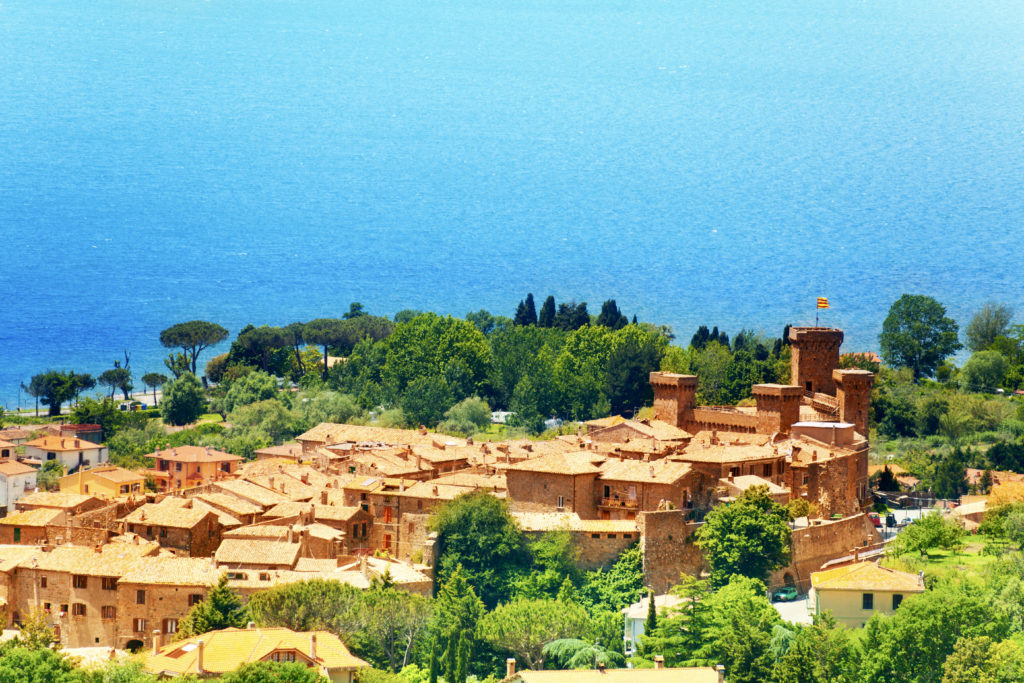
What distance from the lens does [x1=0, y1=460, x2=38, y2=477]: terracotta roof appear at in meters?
61.9

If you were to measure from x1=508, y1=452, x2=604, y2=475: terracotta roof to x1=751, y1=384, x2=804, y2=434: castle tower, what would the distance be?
7.99 meters

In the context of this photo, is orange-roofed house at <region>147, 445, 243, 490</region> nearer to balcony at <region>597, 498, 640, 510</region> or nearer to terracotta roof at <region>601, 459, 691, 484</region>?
terracotta roof at <region>601, 459, 691, 484</region>

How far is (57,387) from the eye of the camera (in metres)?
91.8

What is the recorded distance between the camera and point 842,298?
16438 cm

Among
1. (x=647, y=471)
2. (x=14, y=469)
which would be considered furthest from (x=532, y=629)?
(x=14, y=469)

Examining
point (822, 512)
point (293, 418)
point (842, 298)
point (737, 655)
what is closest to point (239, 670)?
point (737, 655)

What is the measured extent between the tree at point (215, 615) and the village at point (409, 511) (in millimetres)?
841

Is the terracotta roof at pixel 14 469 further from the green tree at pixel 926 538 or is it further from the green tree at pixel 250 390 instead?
the green tree at pixel 926 538

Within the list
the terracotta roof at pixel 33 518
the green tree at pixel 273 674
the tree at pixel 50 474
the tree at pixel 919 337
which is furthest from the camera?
the tree at pixel 919 337

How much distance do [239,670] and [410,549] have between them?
12.0 metres

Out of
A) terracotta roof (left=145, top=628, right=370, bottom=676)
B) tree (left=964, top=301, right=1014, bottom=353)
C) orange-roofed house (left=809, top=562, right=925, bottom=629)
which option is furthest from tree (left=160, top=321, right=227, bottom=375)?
orange-roofed house (left=809, top=562, right=925, bottom=629)

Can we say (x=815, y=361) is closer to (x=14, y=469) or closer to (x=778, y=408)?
(x=778, y=408)

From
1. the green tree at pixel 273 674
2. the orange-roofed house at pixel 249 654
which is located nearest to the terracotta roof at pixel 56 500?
the orange-roofed house at pixel 249 654

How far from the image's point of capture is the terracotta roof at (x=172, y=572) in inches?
1661
